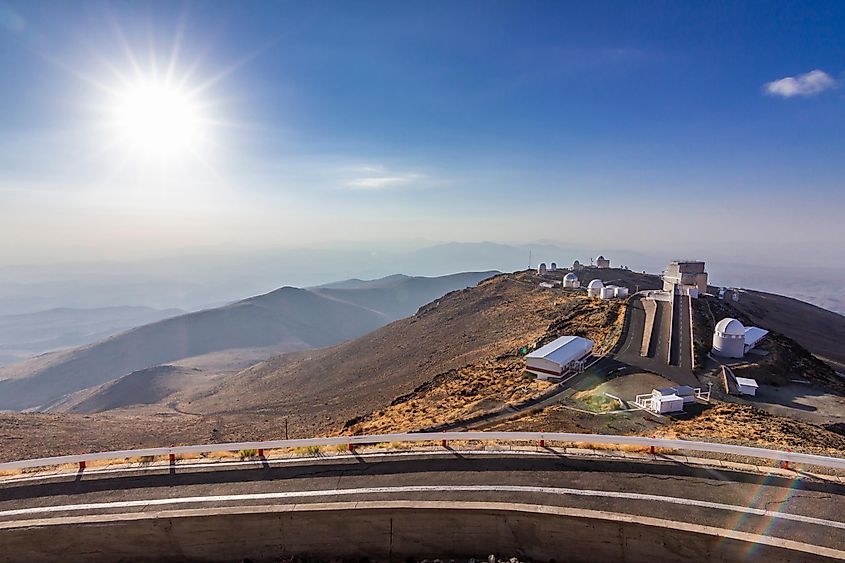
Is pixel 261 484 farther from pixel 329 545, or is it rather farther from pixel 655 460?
pixel 655 460

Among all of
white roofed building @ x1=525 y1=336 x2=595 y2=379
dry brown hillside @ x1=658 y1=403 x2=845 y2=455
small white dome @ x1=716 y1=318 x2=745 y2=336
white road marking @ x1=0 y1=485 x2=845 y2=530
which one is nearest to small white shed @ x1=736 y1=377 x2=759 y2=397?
dry brown hillside @ x1=658 y1=403 x2=845 y2=455

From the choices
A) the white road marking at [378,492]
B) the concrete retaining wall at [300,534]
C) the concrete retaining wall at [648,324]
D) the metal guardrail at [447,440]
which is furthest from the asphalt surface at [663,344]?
the concrete retaining wall at [300,534]

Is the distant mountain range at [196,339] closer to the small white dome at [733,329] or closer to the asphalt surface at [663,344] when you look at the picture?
the asphalt surface at [663,344]

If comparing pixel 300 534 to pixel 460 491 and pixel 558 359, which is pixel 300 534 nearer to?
pixel 460 491

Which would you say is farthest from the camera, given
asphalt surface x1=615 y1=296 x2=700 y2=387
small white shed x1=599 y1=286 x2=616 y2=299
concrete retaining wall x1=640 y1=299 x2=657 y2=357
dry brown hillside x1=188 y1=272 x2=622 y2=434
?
small white shed x1=599 y1=286 x2=616 y2=299

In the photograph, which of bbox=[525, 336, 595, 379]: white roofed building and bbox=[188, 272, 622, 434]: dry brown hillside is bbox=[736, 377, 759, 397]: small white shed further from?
bbox=[188, 272, 622, 434]: dry brown hillside
